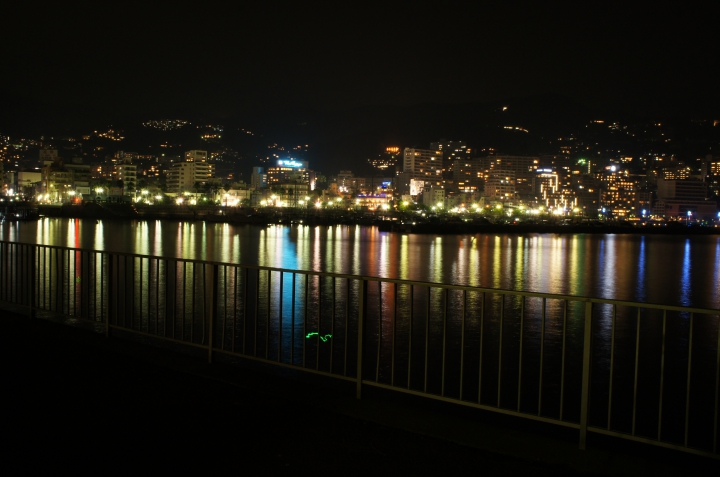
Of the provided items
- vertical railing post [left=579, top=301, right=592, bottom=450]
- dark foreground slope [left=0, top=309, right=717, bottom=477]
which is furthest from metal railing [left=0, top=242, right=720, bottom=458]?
dark foreground slope [left=0, top=309, right=717, bottom=477]

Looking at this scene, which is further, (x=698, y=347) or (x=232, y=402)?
(x=698, y=347)

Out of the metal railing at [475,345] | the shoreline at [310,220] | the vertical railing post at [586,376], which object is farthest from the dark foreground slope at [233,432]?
the shoreline at [310,220]

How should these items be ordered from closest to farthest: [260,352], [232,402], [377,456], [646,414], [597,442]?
[377,456]
[232,402]
[597,442]
[646,414]
[260,352]

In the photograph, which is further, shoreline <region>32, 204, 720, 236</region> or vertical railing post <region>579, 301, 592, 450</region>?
shoreline <region>32, 204, 720, 236</region>

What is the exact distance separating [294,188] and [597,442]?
192m

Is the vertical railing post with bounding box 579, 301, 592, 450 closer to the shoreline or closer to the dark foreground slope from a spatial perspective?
the dark foreground slope

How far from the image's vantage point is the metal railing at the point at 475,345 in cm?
494

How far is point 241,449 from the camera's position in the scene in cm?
414

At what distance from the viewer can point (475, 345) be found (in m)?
12.3

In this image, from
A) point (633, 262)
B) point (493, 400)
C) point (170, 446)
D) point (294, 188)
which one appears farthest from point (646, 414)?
point (294, 188)

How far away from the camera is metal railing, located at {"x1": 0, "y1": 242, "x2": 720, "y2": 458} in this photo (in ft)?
16.2

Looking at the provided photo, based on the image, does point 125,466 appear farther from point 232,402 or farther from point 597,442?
point 597,442

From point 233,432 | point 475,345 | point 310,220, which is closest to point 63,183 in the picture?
point 310,220

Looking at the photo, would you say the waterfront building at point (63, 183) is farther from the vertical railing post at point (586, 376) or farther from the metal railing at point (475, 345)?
the vertical railing post at point (586, 376)
